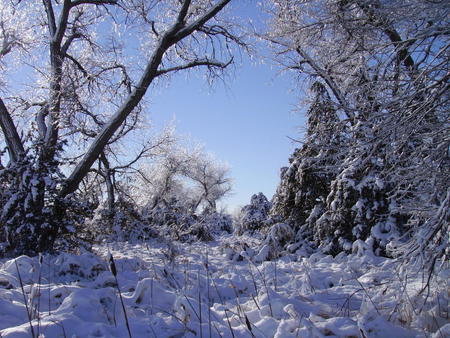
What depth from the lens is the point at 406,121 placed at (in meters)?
2.51

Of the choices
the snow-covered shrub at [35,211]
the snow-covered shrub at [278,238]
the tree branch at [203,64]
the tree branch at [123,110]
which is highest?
the tree branch at [203,64]

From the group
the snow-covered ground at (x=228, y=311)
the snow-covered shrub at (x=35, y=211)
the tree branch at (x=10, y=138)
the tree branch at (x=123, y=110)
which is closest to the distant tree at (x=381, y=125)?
the snow-covered ground at (x=228, y=311)

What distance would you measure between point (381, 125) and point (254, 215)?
10.7m

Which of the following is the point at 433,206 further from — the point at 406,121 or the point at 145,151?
the point at 145,151

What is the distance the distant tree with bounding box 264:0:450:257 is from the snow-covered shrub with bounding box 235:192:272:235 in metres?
4.65

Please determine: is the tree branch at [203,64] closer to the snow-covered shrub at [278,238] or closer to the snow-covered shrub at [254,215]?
the snow-covered shrub at [278,238]

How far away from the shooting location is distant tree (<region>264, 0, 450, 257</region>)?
101 inches

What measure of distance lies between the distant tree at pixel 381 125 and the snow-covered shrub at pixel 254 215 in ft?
15.2

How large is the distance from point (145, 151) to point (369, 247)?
13170mm

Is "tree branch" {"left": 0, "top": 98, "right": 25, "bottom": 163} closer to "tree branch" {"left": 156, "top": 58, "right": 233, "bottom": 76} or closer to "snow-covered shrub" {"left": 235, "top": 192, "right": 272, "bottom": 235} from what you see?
"tree branch" {"left": 156, "top": 58, "right": 233, "bottom": 76}

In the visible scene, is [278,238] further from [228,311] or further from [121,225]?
[228,311]

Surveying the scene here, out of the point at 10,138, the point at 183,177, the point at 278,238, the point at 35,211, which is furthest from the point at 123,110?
the point at 183,177

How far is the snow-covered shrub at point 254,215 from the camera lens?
13.0m

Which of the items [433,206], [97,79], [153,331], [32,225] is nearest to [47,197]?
[32,225]
